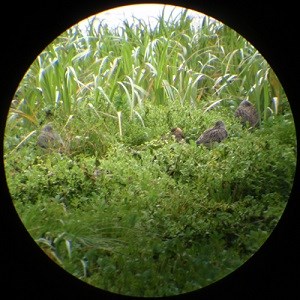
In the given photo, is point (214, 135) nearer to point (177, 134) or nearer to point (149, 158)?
point (177, 134)

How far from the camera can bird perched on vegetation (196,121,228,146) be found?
6.81 feet

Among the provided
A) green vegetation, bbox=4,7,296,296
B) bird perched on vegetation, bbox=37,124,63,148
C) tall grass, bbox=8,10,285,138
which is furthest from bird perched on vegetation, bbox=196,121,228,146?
bird perched on vegetation, bbox=37,124,63,148

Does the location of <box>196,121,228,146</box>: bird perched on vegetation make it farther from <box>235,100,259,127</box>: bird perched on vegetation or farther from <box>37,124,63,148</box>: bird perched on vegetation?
<box>37,124,63,148</box>: bird perched on vegetation

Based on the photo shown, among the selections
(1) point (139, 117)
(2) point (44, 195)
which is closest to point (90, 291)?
(2) point (44, 195)

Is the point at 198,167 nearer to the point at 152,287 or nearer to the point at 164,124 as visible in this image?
the point at 164,124

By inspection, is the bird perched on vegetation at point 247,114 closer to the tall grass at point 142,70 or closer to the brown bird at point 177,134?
the tall grass at point 142,70

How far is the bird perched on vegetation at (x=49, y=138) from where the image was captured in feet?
6.79

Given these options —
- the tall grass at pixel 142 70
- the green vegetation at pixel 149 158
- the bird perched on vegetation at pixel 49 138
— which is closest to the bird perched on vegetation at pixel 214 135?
the green vegetation at pixel 149 158

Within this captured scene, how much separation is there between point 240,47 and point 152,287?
1.04 metres

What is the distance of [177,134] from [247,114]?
0.90ft

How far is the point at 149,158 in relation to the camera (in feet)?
6.61

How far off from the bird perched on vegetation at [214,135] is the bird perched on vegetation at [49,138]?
513 millimetres

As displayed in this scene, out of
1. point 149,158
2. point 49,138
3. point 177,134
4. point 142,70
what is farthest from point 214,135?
point 49,138

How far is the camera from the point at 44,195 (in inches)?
76.2
